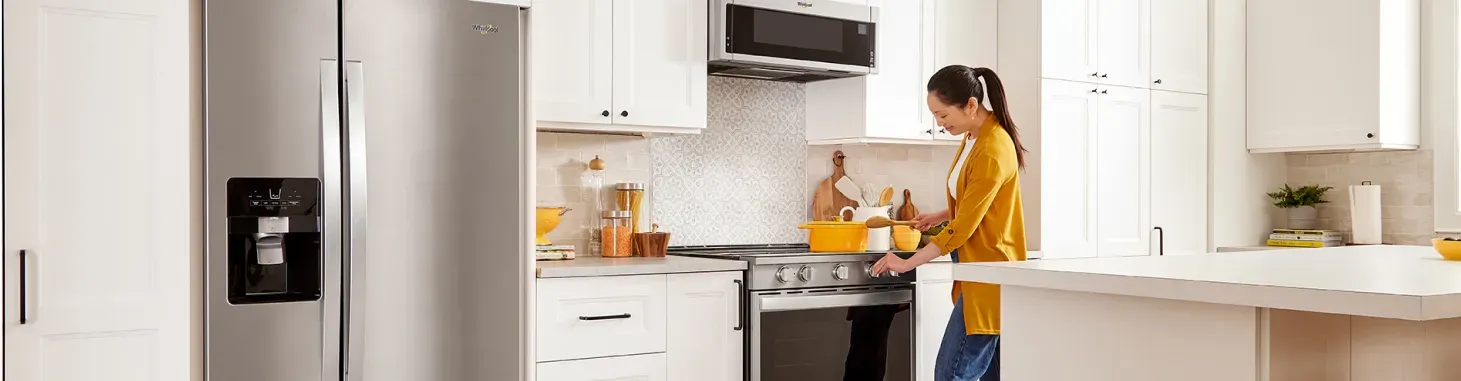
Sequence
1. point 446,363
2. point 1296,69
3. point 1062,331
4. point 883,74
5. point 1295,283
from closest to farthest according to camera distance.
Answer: point 1295,283, point 1062,331, point 446,363, point 883,74, point 1296,69

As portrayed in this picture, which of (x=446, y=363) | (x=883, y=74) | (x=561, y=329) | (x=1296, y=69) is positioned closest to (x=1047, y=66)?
(x=883, y=74)

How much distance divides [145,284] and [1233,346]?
2194mm

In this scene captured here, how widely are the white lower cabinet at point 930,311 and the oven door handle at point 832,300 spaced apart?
7cm

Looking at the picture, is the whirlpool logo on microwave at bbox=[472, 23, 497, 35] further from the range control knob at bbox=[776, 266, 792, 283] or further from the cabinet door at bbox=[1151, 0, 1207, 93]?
the cabinet door at bbox=[1151, 0, 1207, 93]

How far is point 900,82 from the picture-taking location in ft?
13.9

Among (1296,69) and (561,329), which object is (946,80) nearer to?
(561,329)

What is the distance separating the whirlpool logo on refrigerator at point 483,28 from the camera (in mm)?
2959

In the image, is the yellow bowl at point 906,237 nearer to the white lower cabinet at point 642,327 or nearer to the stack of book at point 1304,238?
→ the white lower cabinet at point 642,327

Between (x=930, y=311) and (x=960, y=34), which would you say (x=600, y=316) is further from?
(x=960, y=34)

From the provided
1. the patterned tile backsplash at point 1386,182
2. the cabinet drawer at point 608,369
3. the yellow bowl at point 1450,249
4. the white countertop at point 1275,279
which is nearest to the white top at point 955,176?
the white countertop at point 1275,279

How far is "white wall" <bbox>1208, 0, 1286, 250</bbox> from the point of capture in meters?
4.84

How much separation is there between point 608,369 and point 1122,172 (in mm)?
2371

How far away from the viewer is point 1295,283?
5.83ft

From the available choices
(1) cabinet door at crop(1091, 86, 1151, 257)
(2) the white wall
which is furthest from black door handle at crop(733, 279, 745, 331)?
(2) the white wall
